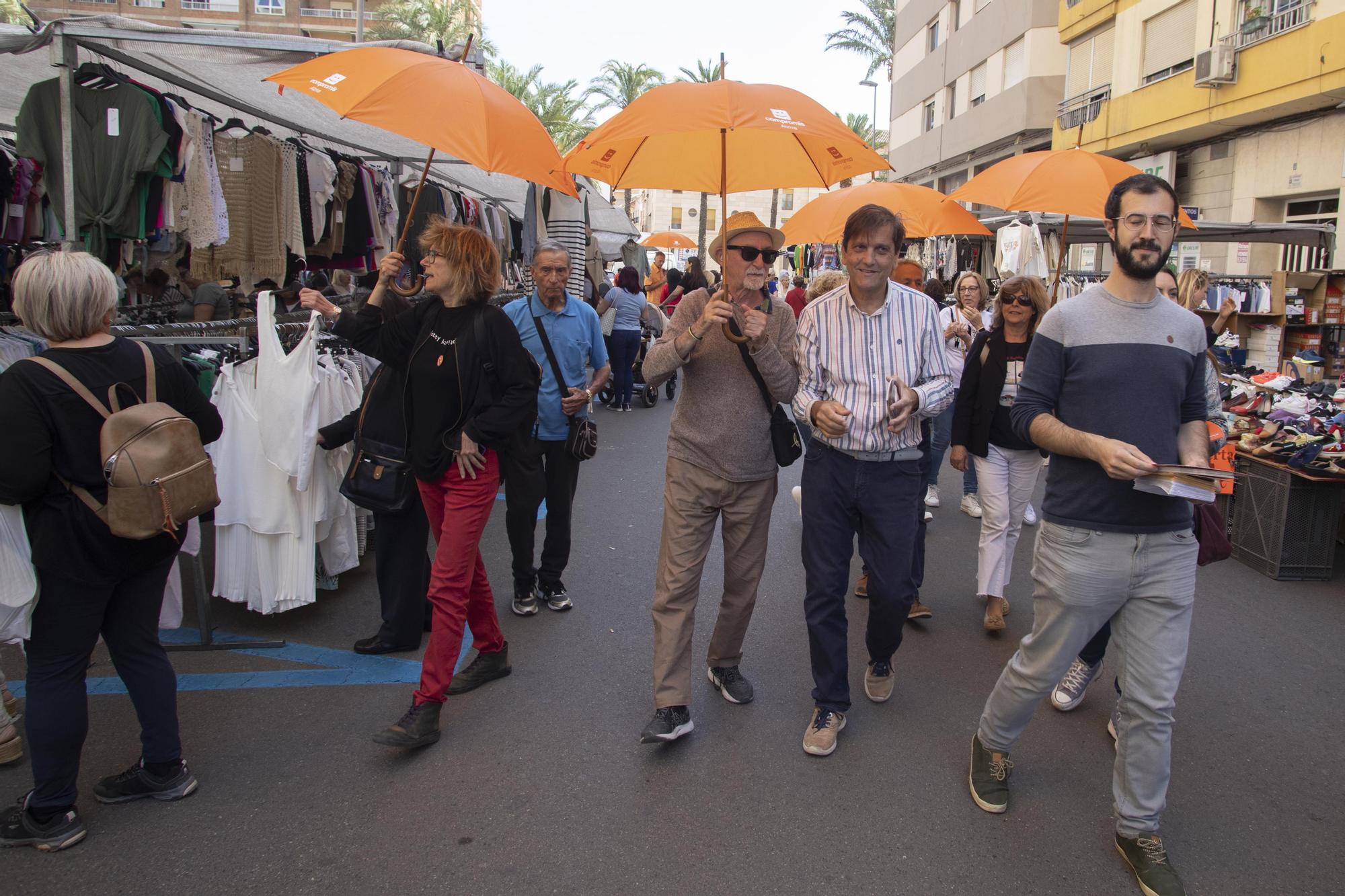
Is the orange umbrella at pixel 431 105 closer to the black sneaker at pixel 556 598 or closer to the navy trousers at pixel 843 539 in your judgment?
the navy trousers at pixel 843 539

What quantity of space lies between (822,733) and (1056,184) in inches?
168

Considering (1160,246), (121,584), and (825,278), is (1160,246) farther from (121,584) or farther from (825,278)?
(825,278)

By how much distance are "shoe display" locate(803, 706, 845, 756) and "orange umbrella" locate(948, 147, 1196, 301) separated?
3380mm

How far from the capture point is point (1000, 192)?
6.42 m

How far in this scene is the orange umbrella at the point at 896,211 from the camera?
7.46 m

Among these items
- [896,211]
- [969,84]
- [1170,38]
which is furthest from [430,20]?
[896,211]

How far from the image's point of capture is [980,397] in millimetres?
5121

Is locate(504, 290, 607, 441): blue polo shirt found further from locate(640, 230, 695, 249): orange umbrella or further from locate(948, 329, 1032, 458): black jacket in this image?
locate(640, 230, 695, 249): orange umbrella

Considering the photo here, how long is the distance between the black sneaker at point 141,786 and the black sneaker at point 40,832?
20cm

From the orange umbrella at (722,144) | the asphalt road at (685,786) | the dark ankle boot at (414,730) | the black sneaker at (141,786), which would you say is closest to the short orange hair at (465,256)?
the orange umbrella at (722,144)

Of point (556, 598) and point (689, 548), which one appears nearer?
point (689, 548)

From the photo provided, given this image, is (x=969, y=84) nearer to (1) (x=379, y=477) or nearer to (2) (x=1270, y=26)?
(2) (x=1270, y=26)

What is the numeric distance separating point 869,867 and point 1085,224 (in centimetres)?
921

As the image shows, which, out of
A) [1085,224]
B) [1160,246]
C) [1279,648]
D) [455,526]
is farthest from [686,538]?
[1085,224]
